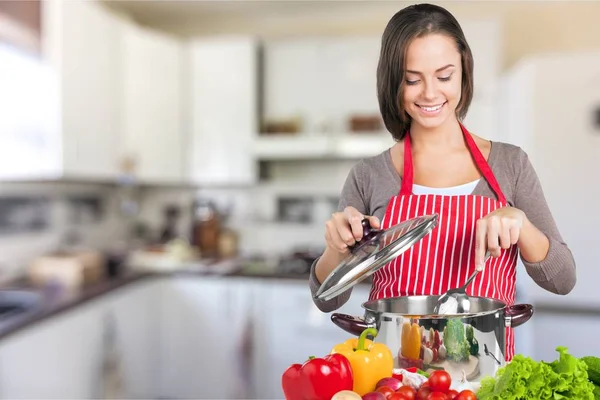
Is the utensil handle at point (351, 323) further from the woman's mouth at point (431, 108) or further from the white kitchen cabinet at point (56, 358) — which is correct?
the white kitchen cabinet at point (56, 358)

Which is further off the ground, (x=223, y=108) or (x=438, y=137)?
(x=223, y=108)

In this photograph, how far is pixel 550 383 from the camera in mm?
477

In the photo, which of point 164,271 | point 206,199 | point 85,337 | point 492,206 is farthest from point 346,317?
point 206,199

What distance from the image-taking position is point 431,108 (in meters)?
0.43

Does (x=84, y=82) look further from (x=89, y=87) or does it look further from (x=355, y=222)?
(x=355, y=222)

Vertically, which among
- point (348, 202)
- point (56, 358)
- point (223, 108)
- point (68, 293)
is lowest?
point (56, 358)

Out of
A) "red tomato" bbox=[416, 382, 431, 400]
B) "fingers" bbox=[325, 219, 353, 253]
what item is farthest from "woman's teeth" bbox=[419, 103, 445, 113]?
"red tomato" bbox=[416, 382, 431, 400]

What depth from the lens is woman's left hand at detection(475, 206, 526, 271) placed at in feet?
1.40

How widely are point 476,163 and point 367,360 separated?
178 millimetres

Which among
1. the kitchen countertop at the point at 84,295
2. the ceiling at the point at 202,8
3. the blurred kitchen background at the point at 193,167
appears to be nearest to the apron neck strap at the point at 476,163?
the kitchen countertop at the point at 84,295

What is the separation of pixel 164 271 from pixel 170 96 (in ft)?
2.58

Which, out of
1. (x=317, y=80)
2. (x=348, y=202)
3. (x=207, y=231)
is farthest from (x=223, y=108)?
(x=348, y=202)

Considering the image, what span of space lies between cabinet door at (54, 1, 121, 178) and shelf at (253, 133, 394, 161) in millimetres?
621

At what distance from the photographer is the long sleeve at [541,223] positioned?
45 cm
